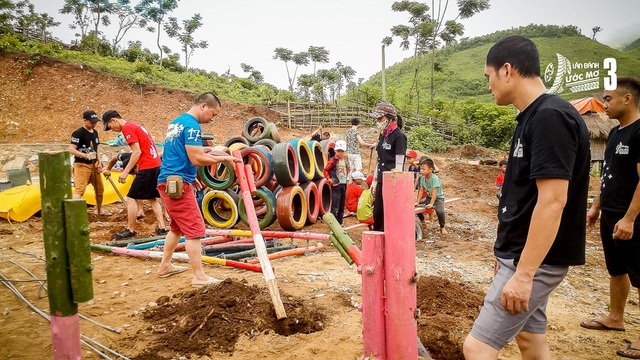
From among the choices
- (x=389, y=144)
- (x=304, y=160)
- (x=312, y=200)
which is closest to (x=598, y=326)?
(x=389, y=144)

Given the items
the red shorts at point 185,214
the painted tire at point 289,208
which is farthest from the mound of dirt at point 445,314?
the painted tire at point 289,208

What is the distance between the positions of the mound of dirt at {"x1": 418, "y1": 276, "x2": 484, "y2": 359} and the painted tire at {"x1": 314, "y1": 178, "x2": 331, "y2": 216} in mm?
4573

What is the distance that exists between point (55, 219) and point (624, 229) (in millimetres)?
3592

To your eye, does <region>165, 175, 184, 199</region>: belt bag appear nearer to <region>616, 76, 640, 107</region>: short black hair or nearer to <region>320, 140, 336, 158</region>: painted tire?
<region>616, 76, 640, 107</region>: short black hair

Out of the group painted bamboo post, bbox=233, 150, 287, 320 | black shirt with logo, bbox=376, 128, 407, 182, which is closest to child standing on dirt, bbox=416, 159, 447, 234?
black shirt with logo, bbox=376, 128, 407, 182

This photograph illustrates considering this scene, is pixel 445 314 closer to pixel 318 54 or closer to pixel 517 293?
pixel 517 293

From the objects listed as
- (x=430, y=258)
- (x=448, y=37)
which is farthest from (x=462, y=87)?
(x=430, y=258)

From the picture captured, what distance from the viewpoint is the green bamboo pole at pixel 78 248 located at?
1694 millimetres

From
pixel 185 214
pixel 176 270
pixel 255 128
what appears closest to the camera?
pixel 185 214

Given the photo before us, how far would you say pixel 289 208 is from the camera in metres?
7.27

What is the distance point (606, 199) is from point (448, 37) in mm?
31710

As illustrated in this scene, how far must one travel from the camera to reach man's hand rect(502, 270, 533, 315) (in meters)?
1.63

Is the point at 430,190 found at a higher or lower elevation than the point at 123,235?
higher

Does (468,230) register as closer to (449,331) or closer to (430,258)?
(430,258)
